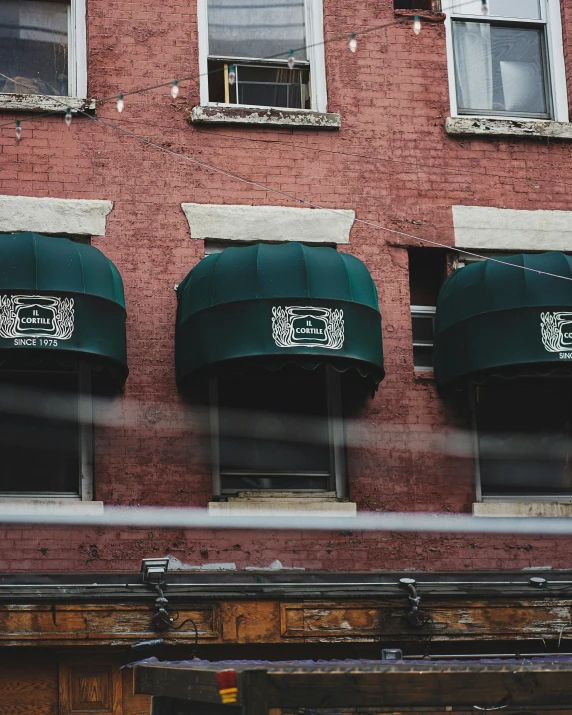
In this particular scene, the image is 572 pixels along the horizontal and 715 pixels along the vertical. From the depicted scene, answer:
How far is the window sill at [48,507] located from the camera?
10.5 meters

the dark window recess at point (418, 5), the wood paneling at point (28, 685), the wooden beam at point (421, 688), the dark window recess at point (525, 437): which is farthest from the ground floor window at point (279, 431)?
the wooden beam at point (421, 688)

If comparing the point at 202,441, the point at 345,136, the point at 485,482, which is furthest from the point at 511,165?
the point at 202,441

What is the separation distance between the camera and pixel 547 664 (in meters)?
6.43

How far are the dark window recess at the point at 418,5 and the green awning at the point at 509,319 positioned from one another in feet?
9.87

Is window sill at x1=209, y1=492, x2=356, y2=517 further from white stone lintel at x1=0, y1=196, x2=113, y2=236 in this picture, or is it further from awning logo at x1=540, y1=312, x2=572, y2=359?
white stone lintel at x1=0, y1=196, x2=113, y2=236

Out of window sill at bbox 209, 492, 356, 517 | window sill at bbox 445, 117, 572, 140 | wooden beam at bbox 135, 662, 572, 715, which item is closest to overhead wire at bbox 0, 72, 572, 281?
window sill at bbox 445, 117, 572, 140

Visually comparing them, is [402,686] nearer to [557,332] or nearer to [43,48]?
[557,332]

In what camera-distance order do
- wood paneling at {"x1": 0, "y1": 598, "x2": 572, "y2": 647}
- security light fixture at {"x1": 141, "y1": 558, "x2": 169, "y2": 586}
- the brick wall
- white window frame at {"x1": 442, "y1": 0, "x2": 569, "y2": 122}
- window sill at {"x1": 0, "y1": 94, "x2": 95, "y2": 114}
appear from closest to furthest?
wood paneling at {"x1": 0, "y1": 598, "x2": 572, "y2": 647}, security light fixture at {"x1": 141, "y1": 558, "x2": 169, "y2": 586}, the brick wall, window sill at {"x1": 0, "y1": 94, "x2": 95, "y2": 114}, white window frame at {"x1": 442, "y1": 0, "x2": 569, "y2": 122}

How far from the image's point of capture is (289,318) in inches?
410

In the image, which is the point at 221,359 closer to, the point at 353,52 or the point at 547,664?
the point at 353,52

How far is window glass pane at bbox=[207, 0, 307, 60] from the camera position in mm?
12281

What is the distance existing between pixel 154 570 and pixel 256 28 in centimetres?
550

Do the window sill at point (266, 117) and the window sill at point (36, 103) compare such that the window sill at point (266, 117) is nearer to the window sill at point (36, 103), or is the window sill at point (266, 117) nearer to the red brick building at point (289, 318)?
the red brick building at point (289, 318)

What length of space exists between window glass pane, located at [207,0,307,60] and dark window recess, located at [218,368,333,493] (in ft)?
Answer: 10.7
